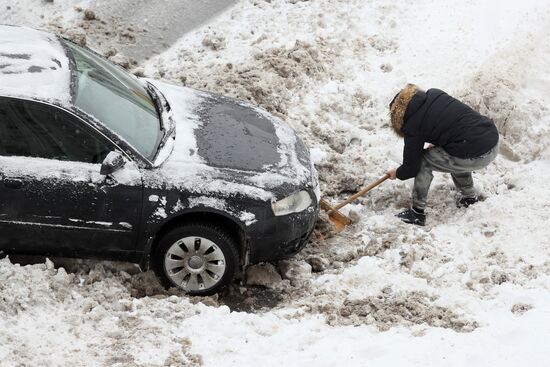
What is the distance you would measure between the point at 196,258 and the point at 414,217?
245cm

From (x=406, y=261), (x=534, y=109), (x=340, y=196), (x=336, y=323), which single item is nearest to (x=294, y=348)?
(x=336, y=323)

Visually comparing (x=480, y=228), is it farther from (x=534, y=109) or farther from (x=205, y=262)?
(x=205, y=262)

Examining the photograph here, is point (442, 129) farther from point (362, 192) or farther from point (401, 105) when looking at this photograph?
point (362, 192)

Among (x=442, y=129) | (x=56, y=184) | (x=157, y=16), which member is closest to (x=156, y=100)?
(x=56, y=184)

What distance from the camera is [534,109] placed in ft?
27.6

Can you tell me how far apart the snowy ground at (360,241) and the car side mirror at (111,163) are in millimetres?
893

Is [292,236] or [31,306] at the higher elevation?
[292,236]

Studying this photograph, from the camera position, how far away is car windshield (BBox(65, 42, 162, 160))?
5758 millimetres

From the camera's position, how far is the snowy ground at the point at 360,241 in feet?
17.0

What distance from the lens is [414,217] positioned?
23.8 feet

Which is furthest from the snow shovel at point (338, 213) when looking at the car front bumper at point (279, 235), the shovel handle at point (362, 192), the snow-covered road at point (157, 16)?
the snow-covered road at point (157, 16)

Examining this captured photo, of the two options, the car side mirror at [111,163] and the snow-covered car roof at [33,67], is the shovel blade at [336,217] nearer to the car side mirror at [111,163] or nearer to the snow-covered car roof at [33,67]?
the car side mirror at [111,163]

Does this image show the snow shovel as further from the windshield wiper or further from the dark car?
the windshield wiper

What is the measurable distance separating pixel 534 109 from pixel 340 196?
8.42 ft
